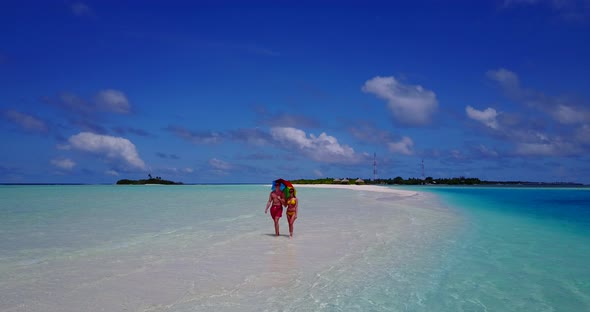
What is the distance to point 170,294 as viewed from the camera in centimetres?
643

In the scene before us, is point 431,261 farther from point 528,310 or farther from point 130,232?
point 130,232

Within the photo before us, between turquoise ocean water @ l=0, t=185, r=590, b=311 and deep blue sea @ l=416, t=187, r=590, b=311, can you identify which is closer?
turquoise ocean water @ l=0, t=185, r=590, b=311

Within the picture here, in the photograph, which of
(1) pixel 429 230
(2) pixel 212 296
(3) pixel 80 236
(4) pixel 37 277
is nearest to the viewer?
(2) pixel 212 296

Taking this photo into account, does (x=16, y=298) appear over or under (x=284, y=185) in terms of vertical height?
under

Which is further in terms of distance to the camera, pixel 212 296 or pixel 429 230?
pixel 429 230

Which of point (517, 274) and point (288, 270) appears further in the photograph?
point (517, 274)

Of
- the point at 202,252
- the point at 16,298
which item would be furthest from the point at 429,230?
the point at 16,298

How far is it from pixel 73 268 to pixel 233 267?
10.3ft

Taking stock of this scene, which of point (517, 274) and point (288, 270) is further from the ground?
point (288, 270)

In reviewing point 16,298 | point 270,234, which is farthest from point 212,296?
point 270,234

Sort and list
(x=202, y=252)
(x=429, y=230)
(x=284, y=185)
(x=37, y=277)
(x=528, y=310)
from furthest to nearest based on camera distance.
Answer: (x=429, y=230) < (x=284, y=185) < (x=202, y=252) < (x=37, y=277) < (x=528, y=310)

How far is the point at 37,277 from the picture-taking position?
7.44 meters

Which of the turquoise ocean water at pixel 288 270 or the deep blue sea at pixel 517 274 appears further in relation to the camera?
the deep blue sea at pixel 517 274

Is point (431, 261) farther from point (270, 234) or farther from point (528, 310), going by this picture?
point (270, 234)
